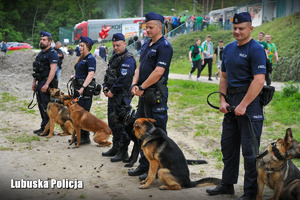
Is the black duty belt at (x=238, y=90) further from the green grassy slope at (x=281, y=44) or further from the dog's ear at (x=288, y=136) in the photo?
the green grassy slope at (x=281, y=44)

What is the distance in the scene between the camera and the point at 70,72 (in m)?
18.4

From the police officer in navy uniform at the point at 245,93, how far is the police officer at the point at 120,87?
215 cm

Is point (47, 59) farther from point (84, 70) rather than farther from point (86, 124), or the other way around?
point (86, 124)

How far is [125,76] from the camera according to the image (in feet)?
19.5

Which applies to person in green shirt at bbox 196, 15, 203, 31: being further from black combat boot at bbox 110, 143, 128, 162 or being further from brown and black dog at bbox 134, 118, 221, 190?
brown and black dog at bbox 134, 118, 221, 190

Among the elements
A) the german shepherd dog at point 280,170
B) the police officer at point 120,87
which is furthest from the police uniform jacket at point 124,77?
the german shepherd dog at point 280,170

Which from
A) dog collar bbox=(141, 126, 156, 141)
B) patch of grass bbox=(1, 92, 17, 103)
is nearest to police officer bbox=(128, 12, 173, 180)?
dog collar bbox=(141, 126, 156, 141)

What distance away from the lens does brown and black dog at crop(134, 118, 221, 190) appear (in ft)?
14.8

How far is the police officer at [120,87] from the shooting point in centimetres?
596

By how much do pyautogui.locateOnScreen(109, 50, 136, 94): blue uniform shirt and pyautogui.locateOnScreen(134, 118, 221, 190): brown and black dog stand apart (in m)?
1.48

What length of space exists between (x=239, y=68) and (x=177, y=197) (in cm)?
187

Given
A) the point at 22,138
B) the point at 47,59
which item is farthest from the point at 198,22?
the point at 22,138

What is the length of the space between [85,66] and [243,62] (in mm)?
3936

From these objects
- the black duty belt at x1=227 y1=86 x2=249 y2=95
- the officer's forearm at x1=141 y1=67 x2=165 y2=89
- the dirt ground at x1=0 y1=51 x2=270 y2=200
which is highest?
the officer's forearm at x1=141 y1=67 x2=165 y2=89
